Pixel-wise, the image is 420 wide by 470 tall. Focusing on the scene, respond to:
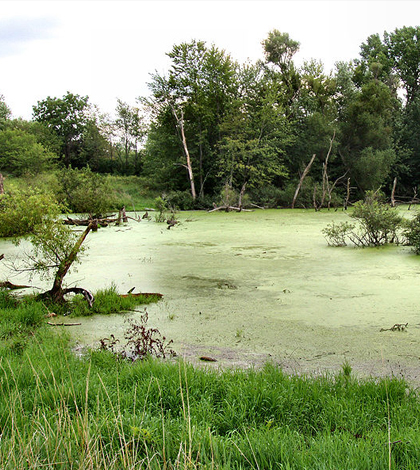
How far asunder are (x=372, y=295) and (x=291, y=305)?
1065mm

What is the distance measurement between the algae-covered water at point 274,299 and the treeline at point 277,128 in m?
13.6

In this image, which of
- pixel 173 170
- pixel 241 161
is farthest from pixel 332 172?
pixel 173 170

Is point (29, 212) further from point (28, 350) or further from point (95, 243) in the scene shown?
point (95, 243)

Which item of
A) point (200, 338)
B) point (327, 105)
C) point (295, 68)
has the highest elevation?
point (295, 68)

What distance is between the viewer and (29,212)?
467 cm

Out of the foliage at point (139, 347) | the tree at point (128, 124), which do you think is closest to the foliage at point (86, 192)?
the foliage at point (139, 347)

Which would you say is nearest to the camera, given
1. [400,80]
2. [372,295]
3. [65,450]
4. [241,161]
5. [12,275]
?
[65,450]

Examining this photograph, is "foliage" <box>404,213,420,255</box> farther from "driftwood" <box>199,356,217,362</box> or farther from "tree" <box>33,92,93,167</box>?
"tree" <box>33,92,93,167</box>

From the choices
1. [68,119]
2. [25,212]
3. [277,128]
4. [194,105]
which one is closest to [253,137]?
[277,128]

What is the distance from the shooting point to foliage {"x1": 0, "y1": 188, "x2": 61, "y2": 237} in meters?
4.65

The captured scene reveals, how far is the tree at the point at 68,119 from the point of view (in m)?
34.9

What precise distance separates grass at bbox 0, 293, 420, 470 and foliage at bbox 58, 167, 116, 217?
14082 mm

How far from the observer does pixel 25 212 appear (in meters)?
4.68

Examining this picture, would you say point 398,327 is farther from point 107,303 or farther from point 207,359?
point 107,303
